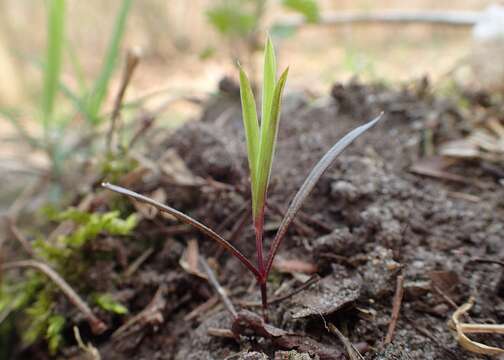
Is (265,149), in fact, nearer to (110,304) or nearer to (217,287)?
(217,287)

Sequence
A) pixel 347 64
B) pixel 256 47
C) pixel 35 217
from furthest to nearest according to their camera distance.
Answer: pixel 347 64
pixel 256 47
pixel 35 217

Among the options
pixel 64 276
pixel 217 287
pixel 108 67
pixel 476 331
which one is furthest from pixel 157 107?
pixel 476 331

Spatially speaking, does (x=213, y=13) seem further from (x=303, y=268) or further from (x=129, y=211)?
(x=303, y=268)

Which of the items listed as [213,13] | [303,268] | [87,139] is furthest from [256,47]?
[303,268]

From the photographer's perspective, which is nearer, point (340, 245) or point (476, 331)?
point (476, 331)

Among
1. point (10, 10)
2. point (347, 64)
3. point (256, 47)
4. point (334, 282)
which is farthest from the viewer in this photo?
point (10, 10)
